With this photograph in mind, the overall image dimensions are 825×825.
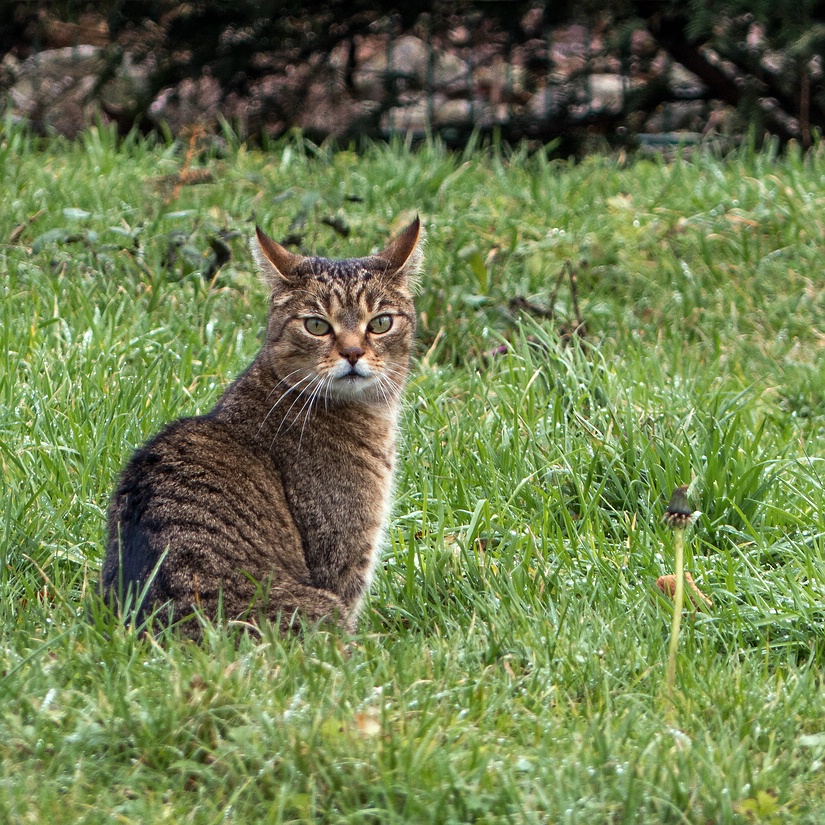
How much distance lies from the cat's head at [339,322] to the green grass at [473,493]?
1.62ft

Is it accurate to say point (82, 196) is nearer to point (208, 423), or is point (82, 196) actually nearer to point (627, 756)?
point (208, 423)

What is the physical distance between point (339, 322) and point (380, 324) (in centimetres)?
15

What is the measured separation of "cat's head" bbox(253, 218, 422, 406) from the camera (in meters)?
3.42

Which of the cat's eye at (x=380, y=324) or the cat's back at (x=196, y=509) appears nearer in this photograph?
the cat's back at (x=196, y=509)

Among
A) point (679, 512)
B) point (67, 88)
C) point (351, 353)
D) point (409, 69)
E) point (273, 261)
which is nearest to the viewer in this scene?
point (679, 512)

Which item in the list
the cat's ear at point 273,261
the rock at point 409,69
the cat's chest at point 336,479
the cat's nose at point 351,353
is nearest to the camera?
the cat's chest at point 336,479

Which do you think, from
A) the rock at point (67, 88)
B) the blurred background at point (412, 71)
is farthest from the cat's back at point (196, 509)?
the rock at point (67, 88)

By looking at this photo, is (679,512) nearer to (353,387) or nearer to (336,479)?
(336,479)

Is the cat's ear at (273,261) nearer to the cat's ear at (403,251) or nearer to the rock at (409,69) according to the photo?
the cat's ear at (403,251)

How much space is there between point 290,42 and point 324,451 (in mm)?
4990

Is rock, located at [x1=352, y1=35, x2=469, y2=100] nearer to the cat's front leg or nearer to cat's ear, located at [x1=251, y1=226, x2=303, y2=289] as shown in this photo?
cat's ear, located at [x1=251, y1=226, x2=303, y2=289]

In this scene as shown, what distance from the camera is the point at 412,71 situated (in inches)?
318

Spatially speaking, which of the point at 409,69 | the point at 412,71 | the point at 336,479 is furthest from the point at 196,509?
the point at 409,69

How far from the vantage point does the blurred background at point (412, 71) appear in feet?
24.3
